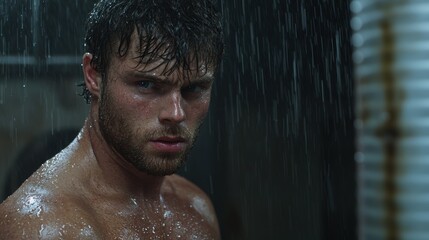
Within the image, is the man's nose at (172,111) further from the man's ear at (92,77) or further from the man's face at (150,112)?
the man's ear at (92,77)

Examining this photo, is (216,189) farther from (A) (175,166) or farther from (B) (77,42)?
(A) (175,166)

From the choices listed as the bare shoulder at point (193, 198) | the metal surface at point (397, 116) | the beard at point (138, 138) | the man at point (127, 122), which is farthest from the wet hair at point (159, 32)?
the metal surface at point (397, 116)

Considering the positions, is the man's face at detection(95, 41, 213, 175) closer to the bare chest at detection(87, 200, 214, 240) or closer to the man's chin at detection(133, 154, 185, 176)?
the man's chin at detection(133, 154, 185, 176)

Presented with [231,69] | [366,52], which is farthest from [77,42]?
[366,52]

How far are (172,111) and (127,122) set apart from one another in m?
0.16

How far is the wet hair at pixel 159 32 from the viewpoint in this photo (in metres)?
1.96

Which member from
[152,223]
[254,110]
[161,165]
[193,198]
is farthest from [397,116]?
[254,110]

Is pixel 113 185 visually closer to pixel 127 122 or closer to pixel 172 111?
pixel 127 122

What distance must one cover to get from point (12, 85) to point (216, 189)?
1255 mm

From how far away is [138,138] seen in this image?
201 cm

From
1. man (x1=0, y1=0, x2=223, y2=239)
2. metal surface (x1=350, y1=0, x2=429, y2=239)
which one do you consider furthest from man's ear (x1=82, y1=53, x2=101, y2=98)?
metal surface (x1=350, y1=0, x2=429, y2=239)

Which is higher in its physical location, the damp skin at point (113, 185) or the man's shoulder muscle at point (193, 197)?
the damp skin at point (113, 185)

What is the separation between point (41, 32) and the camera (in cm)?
350

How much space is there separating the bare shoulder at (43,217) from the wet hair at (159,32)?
44 cm
